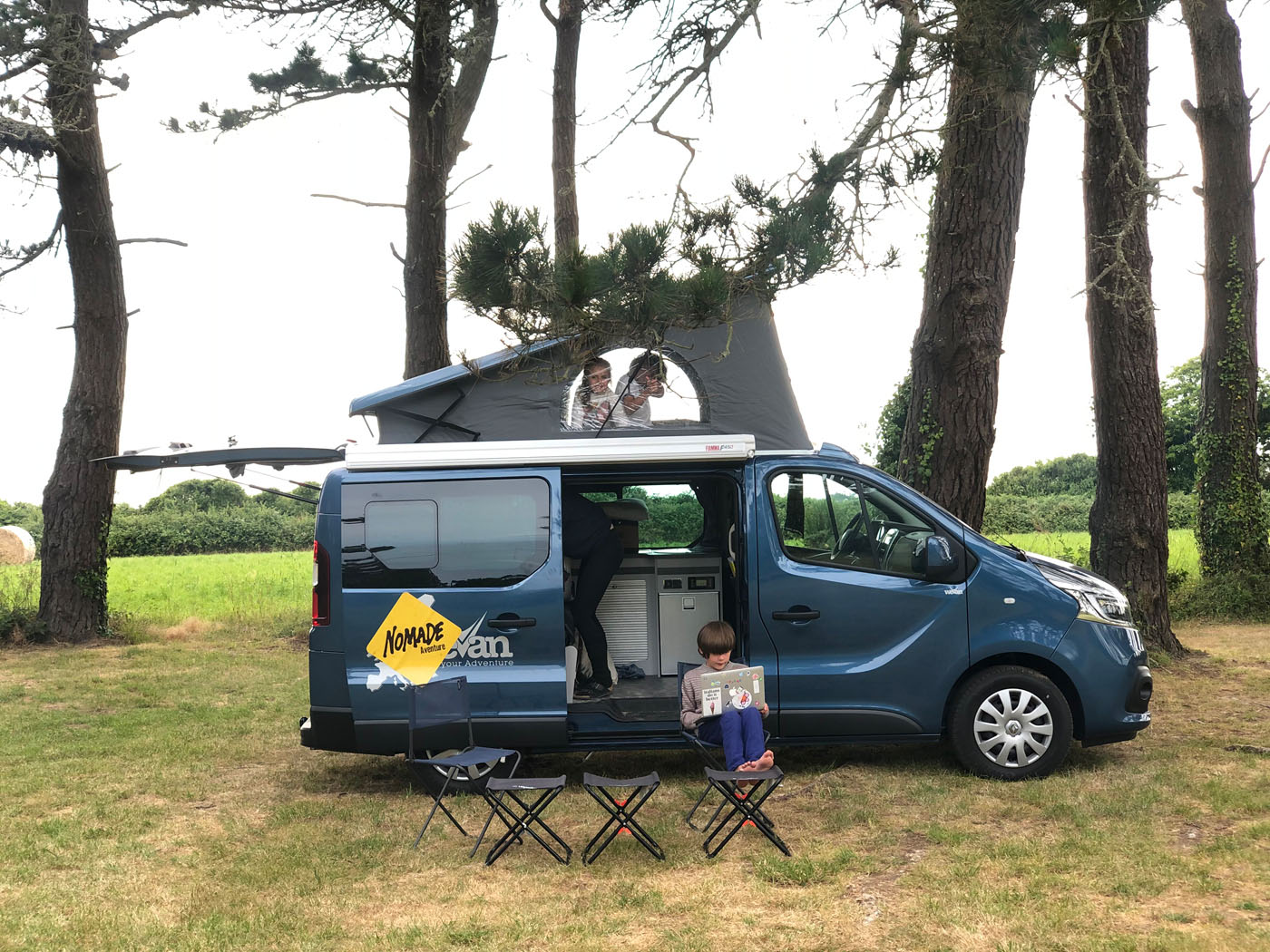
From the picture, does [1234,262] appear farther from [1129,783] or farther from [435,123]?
[1129,783]

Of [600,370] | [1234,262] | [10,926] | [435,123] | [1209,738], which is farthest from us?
[1234,262]

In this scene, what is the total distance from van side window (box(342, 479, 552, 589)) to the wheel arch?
8.11 ft

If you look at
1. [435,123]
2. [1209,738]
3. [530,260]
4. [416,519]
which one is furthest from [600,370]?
[435,123]

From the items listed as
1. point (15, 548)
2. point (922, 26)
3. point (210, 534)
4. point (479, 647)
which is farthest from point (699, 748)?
point (210, 534)

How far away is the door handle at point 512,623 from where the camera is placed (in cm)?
701

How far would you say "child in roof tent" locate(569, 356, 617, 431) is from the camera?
7562 millimetres

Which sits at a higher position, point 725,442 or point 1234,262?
point 1234,262

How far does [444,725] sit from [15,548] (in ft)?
83.5

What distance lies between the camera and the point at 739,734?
6309mm

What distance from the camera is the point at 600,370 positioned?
7609 mm

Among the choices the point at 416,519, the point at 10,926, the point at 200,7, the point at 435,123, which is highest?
the point at 200,7

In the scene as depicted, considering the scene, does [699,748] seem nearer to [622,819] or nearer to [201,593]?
[622,819]

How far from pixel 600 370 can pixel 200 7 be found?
1064 cm

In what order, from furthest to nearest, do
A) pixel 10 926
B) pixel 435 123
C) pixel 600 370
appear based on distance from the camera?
pixel 435 123 < pixel 600 370 < pixel 10 926
